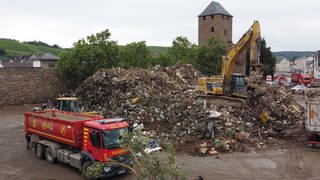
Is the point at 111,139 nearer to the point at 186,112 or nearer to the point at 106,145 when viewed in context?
the point at 106,145

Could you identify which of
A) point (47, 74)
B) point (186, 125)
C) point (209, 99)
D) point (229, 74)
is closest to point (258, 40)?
point (229, 74)

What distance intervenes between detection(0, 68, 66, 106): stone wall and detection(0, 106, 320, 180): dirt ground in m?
15.7

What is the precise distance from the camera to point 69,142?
13.2 m

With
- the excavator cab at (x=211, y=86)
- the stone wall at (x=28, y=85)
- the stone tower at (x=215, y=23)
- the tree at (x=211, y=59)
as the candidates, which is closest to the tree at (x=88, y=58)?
the stone wall at (x=28, y=85)

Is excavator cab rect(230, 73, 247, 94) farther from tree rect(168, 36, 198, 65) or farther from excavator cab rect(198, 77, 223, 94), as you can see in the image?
tree rect(168, 36, 198, 65)

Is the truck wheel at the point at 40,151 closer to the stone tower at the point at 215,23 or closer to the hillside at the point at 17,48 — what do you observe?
the stone tower at the point at 215,23

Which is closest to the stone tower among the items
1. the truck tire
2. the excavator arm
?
the excavator arm

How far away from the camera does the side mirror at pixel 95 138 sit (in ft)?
39.1

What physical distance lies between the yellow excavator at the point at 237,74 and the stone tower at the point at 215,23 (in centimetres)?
4715

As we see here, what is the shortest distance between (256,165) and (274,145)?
11.2 feet

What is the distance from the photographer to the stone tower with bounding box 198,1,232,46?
6800 cm

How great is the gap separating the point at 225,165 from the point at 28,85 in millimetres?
24339

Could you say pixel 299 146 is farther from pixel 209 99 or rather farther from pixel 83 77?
pixel 83 77

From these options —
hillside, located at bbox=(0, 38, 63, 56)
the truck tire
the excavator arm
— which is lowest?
the truck tire
